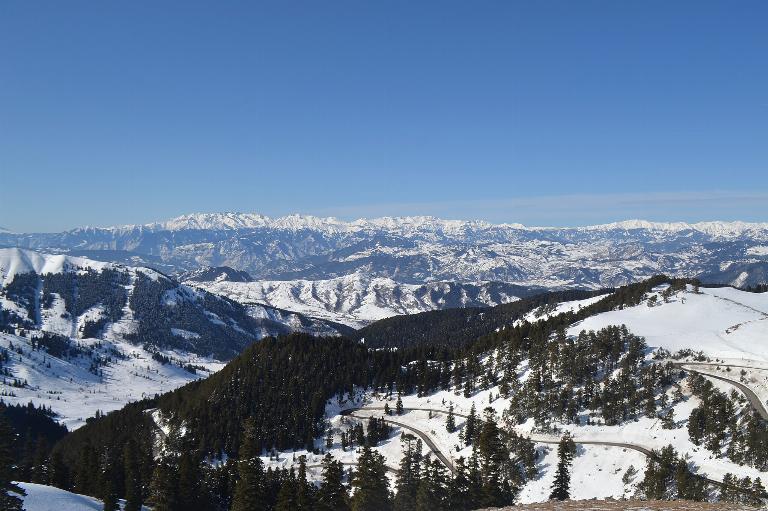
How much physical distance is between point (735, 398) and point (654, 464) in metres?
27.9

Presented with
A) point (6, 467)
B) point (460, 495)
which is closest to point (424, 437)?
point (460, 495)

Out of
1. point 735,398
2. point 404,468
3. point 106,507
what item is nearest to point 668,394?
point 735,398

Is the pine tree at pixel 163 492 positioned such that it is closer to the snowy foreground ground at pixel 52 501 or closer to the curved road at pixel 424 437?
A: the snowy foreground ground at pixel 52 501

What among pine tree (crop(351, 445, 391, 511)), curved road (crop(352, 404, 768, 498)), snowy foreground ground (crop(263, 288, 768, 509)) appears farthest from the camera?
snowy foreground ground (crop(263, 288, 768, 509))

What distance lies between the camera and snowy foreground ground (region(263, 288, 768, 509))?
86750 millimetres

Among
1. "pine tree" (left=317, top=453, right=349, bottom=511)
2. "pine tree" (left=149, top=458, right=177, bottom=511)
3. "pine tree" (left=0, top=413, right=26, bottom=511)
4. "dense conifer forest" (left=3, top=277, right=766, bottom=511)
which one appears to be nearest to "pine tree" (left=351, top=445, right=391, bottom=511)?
"dense conifer forest" (left=3, top=277, right=766, bottom=511)

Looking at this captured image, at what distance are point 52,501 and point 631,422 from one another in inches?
3957

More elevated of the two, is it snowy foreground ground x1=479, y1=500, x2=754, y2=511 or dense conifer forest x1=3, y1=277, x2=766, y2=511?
snowy foreground ground x1=479, y1=500, x2=754, y2=511

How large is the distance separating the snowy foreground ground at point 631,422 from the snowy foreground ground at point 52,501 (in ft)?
200

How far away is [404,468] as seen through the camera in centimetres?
7125

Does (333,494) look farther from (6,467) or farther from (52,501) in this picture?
(6,467)

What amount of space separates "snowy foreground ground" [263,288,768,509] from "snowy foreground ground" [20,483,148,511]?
61.0m

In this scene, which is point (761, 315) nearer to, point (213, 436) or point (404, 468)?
point (404, 468)

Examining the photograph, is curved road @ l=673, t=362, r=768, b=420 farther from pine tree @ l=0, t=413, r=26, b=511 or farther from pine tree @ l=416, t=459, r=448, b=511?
pine tree @ l=0, t=413, r=26, b=511
